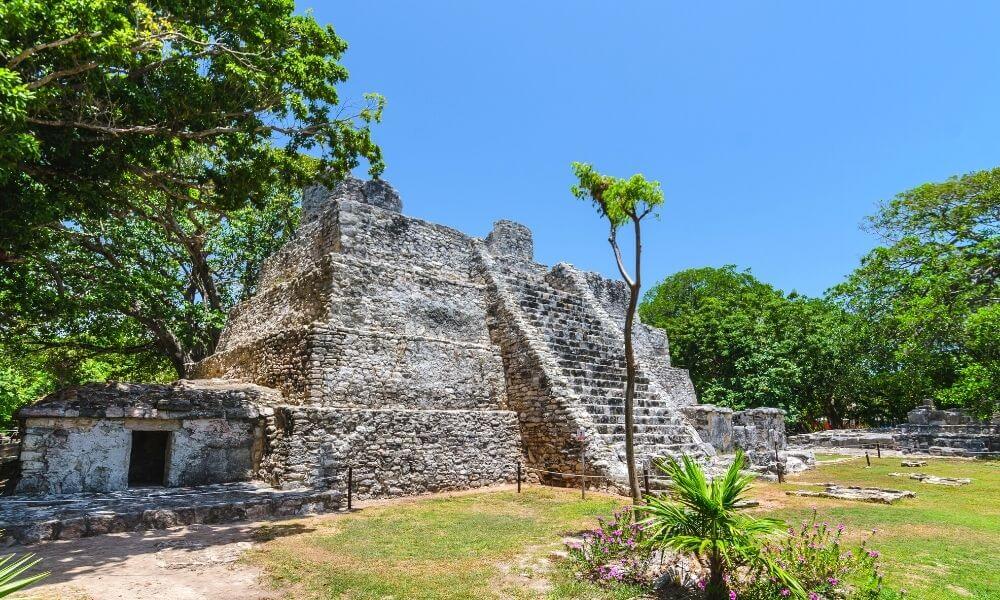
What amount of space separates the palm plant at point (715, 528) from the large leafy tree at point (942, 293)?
52.6 ft

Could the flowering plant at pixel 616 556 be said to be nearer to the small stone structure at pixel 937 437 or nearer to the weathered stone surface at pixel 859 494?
the weathered stone surface at pixel 859 494

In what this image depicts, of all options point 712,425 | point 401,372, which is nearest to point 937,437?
point 712,425

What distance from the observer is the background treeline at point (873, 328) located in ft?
58.8

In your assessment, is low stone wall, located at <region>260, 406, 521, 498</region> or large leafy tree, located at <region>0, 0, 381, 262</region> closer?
large leafy tree, located at <region>0, 0, 381, 262</region>

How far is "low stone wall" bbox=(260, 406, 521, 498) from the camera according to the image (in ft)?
30.5

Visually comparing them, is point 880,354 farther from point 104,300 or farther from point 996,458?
point 104,300

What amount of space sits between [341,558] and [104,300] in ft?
24.8

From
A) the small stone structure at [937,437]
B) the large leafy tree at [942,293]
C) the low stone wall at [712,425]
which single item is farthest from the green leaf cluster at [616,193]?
the small stone structure at [937,437]

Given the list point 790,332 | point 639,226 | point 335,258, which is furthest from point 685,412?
point 790,332

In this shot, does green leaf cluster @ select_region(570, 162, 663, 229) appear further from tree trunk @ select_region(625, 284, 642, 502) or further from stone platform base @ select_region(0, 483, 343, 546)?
stone platform base @ select_region(0, 483, 343, 546)

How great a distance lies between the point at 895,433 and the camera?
23.1 metres

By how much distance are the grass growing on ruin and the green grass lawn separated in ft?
0.05

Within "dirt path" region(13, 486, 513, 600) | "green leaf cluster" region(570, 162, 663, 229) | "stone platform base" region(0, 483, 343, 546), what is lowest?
"dirt path" region(13, 486, 513, 600)

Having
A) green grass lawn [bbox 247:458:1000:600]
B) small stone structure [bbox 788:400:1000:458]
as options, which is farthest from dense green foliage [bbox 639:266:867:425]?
green grass lawn [bbox 247:458:1000:600]
